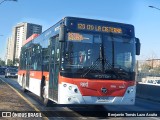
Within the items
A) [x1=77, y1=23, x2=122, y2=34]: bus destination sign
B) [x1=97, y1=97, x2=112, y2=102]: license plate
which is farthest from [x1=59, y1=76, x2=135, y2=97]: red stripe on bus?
[x1=77, y1=23, x2=122, y2=34]: bus destination sign

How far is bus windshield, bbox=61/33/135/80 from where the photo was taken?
11.7 meters

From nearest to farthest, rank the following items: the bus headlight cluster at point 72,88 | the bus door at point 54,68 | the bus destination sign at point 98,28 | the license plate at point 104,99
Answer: the bus headlight cluster at point 72,88
the license plate at point 104,99
the bus destination sign at point 98,28
the bus door at point 54,68

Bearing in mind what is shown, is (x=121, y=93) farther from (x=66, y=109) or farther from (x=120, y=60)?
(x=66, y=109)

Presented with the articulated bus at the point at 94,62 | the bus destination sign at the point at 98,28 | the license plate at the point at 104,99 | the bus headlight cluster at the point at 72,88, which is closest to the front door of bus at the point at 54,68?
the articulated bus at the point at 94,62

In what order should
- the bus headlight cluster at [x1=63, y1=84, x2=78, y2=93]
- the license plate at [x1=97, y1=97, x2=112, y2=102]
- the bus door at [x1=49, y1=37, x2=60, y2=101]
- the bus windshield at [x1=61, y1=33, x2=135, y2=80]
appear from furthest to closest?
the bus door at [x1=49, y1=37, x2=60, y2=101], the license plate at [x1=97, y1=97, x2=112, y2=102], the bus windshield at [x1=61, y1=33, x2=135, y2=80], the bus headlight cluster at [x1=63, y1=84, x2=78, y2=93]

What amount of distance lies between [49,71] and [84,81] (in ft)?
8.80

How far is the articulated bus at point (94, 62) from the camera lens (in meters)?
11.6

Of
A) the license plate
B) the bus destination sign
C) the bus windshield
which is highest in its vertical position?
the bus destination sign

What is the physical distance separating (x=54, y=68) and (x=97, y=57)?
2.01 m

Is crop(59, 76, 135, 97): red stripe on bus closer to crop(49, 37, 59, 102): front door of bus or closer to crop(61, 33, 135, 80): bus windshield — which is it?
crop(61, 33, 135, 80): bus windshield

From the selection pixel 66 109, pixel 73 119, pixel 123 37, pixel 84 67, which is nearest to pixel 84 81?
pixel 84 67

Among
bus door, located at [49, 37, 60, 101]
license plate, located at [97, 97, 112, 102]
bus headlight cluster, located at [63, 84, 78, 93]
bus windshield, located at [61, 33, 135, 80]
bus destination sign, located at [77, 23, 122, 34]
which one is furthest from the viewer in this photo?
bus door, located at [49, 37, 60, 101]

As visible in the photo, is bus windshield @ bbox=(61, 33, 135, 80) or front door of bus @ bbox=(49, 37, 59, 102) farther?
front door of bus @ bbox=(49, 37, 59, 102)

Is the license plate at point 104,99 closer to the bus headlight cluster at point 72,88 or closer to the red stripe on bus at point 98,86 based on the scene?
the red stripe on bus at point 98,86
